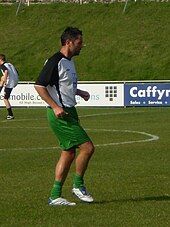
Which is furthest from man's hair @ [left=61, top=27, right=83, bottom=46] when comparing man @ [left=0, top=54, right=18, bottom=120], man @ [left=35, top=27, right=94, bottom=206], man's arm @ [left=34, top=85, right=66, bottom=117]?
man @ [left=0, top=54, right=18, bottom=120]

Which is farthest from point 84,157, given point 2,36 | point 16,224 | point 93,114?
point 2,36

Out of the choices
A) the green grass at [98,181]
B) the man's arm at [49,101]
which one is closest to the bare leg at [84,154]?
the green grass at [98,181]

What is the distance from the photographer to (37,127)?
83.6 ft

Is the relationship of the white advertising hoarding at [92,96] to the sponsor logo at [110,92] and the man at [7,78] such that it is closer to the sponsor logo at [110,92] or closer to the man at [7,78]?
the sponsor logo at [110,92]

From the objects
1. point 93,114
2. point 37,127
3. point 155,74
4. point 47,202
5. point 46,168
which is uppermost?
point 47,202

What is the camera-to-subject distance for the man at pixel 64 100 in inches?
440

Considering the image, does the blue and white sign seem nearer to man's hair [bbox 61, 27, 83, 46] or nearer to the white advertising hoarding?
the white advertising hoarding

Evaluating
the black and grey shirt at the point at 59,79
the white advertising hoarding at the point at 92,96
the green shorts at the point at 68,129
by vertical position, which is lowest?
the white advertising hoarding at the point at 92,96

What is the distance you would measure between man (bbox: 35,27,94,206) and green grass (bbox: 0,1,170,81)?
134ft

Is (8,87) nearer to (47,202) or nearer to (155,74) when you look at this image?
(47,202)

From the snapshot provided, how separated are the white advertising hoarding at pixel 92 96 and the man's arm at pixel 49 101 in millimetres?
27313

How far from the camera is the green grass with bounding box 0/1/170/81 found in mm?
53906

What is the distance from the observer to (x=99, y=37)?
2269 inches

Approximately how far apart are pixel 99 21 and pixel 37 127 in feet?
116
